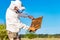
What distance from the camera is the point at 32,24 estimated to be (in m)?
6.54

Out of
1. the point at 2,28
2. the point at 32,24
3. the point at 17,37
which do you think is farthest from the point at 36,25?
the point at 2,28

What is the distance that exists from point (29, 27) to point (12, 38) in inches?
18.3

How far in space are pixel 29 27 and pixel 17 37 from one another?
0.36 meters

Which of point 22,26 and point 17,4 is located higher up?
point 17,4

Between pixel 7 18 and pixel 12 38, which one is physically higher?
pixel 7 18

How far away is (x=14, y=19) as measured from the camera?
21.3 ft

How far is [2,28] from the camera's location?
34.5 ft

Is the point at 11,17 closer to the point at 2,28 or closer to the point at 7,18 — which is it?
the point at 7,18

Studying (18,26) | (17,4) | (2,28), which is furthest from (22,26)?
(2,28)

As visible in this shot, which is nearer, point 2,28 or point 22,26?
point 22,26

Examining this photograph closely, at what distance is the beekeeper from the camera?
21.2ft

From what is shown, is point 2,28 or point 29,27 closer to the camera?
point 29,27

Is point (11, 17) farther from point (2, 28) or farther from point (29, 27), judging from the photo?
point (2, 28)

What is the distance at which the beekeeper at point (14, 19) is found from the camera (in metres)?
6.46
